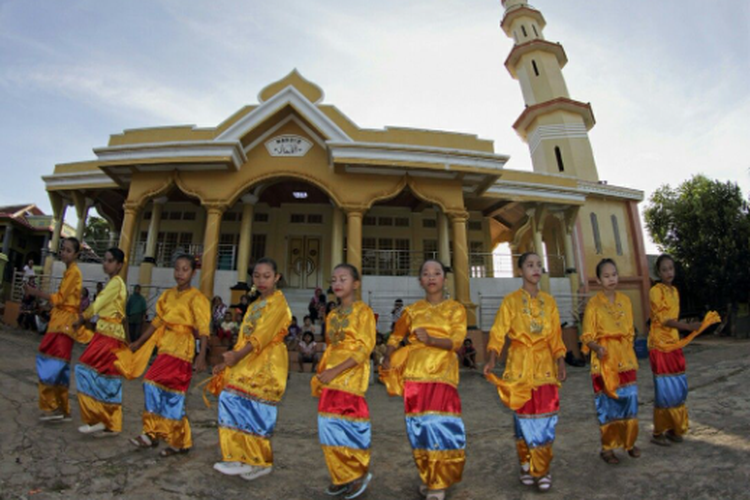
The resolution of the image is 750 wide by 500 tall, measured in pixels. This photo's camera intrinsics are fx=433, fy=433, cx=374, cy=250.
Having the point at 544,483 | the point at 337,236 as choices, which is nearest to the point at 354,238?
the point at 337,236

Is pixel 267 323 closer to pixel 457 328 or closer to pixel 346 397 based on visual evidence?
pixel 346 397

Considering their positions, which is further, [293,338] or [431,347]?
[293,338]

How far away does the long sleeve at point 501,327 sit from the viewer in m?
3.15

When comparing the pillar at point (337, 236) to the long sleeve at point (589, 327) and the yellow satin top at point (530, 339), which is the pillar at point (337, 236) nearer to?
the long sleeve at point (589, 327)

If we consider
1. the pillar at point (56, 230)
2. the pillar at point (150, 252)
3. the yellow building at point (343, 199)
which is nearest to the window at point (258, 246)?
the yellow building at point (343, 199)

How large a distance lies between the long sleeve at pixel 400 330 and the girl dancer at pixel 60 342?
316 centimetres

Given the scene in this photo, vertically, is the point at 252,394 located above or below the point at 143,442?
above

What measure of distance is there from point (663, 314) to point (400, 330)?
268 cm

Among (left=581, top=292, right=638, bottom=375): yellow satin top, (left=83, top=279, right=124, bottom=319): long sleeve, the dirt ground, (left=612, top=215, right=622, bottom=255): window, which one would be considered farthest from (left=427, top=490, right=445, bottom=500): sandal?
(left=612, top=215, right=622, bottom=255): window

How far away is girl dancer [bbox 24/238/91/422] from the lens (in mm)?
4020

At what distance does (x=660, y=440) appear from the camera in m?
3.81

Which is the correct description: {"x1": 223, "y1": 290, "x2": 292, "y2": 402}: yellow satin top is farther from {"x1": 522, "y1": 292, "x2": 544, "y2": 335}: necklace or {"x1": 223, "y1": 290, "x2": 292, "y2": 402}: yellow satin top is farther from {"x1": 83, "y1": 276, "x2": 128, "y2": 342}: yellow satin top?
{"x1": 522, "y1": 292, "x2": 544, "y2": 335}: necklace

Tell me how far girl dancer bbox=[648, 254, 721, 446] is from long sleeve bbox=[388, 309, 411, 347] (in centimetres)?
254

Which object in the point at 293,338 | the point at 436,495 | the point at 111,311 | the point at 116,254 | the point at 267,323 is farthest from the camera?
the point at 293,338
